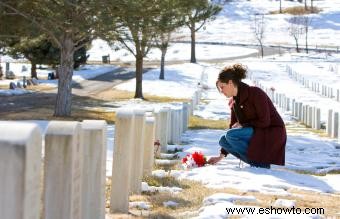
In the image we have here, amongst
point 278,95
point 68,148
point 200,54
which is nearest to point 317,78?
point 278,95

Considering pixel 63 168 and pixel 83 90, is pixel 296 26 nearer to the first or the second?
pixel 83 90

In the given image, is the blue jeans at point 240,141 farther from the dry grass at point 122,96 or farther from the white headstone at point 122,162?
the dry grass at point 122,96

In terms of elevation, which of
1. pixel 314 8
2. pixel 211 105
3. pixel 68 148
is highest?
pixel 314 8

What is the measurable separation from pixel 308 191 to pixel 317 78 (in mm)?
46613

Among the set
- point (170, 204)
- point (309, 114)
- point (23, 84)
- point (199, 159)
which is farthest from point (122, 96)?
point (170, 204)

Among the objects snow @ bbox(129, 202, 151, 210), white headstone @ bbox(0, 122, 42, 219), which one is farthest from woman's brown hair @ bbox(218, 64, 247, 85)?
white headstone @ bbox(0, 122, 42, 219)

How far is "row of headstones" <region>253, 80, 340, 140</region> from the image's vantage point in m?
18.4

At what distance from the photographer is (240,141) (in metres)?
8.67

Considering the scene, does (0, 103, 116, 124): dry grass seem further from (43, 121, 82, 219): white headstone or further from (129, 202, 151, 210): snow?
(43, 121, 82, 219): white headstone

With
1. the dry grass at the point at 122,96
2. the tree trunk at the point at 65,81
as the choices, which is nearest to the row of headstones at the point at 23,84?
the dry grass at the point at 122,96

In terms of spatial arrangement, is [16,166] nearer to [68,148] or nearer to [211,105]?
[68,148]

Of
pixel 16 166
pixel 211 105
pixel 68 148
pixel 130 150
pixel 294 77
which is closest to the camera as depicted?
pixel 16 166

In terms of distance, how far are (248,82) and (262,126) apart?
133 feet

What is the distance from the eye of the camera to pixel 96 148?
16.4 feet
